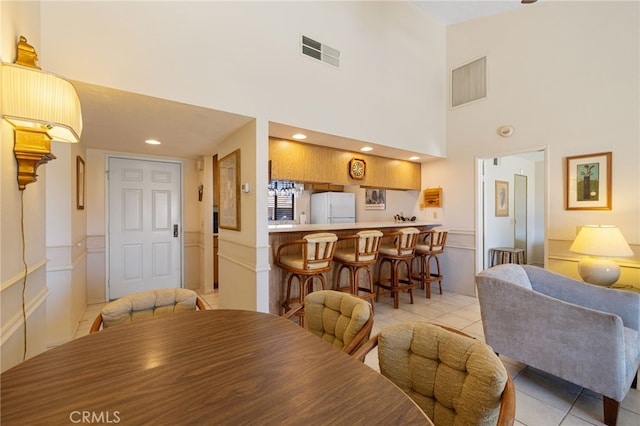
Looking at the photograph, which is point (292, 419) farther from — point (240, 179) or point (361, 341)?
point (240, 179)

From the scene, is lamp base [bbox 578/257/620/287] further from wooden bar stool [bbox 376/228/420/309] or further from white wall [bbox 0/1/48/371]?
white wall [bbox 0/1/48/371]

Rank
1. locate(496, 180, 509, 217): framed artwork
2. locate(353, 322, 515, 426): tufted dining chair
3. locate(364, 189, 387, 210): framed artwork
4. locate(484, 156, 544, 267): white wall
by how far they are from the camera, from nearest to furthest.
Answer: locate(353, 322, 515, 426): tufted dining chair
locate(484, 156, 544, 267): white wall
locate(496, 180, 509, 217): framed artwork
locate(364, 189, 387, 210): framed artwork

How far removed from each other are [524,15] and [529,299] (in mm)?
3956

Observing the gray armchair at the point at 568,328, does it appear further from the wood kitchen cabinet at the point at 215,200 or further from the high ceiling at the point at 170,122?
the wood kitchen cabinet at the point at 215,200

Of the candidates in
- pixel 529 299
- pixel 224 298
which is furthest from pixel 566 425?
pixel 224 298

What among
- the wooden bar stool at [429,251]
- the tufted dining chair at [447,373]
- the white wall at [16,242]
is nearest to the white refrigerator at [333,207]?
the wooden bar stool at [429,251]

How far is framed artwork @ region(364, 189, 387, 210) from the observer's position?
6.22 metres

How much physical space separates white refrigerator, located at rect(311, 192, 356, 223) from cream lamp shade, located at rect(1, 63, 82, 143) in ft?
15.8

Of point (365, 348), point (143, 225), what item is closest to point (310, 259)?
point (365, 348)

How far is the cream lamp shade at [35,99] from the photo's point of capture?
1.26 meters

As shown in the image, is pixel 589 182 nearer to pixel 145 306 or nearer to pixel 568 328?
pixel 568 328

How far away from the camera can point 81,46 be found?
1.93m

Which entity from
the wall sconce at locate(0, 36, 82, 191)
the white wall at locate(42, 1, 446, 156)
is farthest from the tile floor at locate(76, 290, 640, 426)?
the white wall at locate(42, 1, 446, 156)

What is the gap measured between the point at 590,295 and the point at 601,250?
2.43 ft
